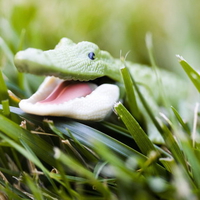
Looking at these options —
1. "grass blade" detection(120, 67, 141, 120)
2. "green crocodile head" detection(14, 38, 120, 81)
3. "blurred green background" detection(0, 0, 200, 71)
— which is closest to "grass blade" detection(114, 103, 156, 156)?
"grass blade" detection(120, 67, 141, 120)

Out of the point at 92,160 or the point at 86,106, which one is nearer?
the point at 92,160

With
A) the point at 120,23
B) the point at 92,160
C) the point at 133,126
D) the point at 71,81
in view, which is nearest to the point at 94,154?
the point at 92,160

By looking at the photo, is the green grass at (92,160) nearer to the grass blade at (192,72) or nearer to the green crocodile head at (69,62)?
the grass blade at (192,72)

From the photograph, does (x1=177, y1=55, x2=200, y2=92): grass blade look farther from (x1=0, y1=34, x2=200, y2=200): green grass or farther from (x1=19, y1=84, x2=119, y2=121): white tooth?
(x1=19, y1=84, x2=119, y2=121): white tooth

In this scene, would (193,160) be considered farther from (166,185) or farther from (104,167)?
(104,167)

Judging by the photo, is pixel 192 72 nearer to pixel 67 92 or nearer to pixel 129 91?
pixel 129 91

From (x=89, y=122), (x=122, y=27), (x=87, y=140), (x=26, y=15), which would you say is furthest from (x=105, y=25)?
(x=87, y=140)
